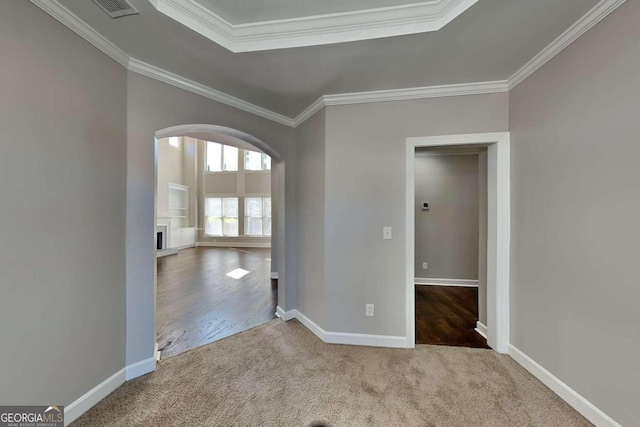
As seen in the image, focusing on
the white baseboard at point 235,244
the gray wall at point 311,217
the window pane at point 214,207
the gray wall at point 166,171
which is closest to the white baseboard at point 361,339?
the gray wall at point 311,217

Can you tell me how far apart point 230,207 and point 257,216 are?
1236 mm

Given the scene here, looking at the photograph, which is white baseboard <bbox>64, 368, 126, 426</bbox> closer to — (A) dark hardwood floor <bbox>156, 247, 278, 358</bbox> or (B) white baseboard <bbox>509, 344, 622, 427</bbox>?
(A) dark hardwood floor <bbox>156, 247, 278, 358</bbox>

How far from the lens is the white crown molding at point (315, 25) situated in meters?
1.58

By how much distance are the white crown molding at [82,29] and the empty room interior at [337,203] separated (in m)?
0.01

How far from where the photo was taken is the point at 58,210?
1.53 metres

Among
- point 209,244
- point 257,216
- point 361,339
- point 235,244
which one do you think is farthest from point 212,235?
point 361,339

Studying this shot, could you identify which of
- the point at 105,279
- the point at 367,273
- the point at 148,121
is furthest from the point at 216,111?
the point at 367,273

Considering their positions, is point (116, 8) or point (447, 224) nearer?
Result: point (116, 8)

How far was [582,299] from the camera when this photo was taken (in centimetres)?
165

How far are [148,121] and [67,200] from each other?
0.89m

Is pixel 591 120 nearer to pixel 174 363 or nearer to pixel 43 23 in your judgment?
pixel 43 23

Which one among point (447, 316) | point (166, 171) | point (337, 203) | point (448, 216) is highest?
point (166, 171)

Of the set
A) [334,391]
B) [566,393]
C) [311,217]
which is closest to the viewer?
[566,393]

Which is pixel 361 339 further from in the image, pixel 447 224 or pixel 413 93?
pixel 447 224
